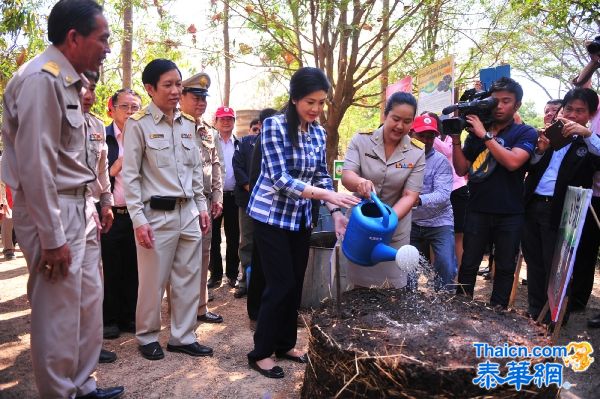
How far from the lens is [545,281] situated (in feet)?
12.7

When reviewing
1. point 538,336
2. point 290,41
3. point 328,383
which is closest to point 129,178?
point 328,383

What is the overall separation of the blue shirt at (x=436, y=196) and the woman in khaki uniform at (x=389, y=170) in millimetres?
668

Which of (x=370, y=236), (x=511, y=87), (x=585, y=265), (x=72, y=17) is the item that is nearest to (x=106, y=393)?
(x=370, y=236)

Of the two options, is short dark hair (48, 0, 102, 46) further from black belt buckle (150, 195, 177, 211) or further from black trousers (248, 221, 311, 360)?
black trousers (248, 221, 311, 360)

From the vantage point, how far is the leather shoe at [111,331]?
3652mm

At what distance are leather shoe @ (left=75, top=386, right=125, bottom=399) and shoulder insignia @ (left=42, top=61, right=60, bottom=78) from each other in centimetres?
163

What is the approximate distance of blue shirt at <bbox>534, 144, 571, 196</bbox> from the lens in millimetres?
3926

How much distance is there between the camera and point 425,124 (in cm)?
392

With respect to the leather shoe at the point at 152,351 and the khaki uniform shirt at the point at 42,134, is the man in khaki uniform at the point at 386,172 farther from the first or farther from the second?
the khaki uniform shirt at the point at 42,134

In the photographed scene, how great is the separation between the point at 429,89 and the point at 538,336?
4588mm

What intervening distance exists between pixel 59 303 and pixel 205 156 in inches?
82.8

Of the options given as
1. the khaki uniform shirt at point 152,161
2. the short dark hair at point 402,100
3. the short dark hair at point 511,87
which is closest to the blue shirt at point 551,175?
the short dark hair at point 511,87

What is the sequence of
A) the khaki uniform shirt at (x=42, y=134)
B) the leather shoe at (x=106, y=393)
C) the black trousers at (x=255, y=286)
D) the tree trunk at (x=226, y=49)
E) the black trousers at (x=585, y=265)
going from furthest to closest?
the tree trunk at (x=226, y=49), the black trousers at (x=585, y=265), the black trousers at (x=255, y=286), the leather shoe at (x=106, y=393), the khaki uniform shirt at (x=42, y=134)

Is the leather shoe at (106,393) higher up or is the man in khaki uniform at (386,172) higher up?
the man in khaki uniform at (386,172)
